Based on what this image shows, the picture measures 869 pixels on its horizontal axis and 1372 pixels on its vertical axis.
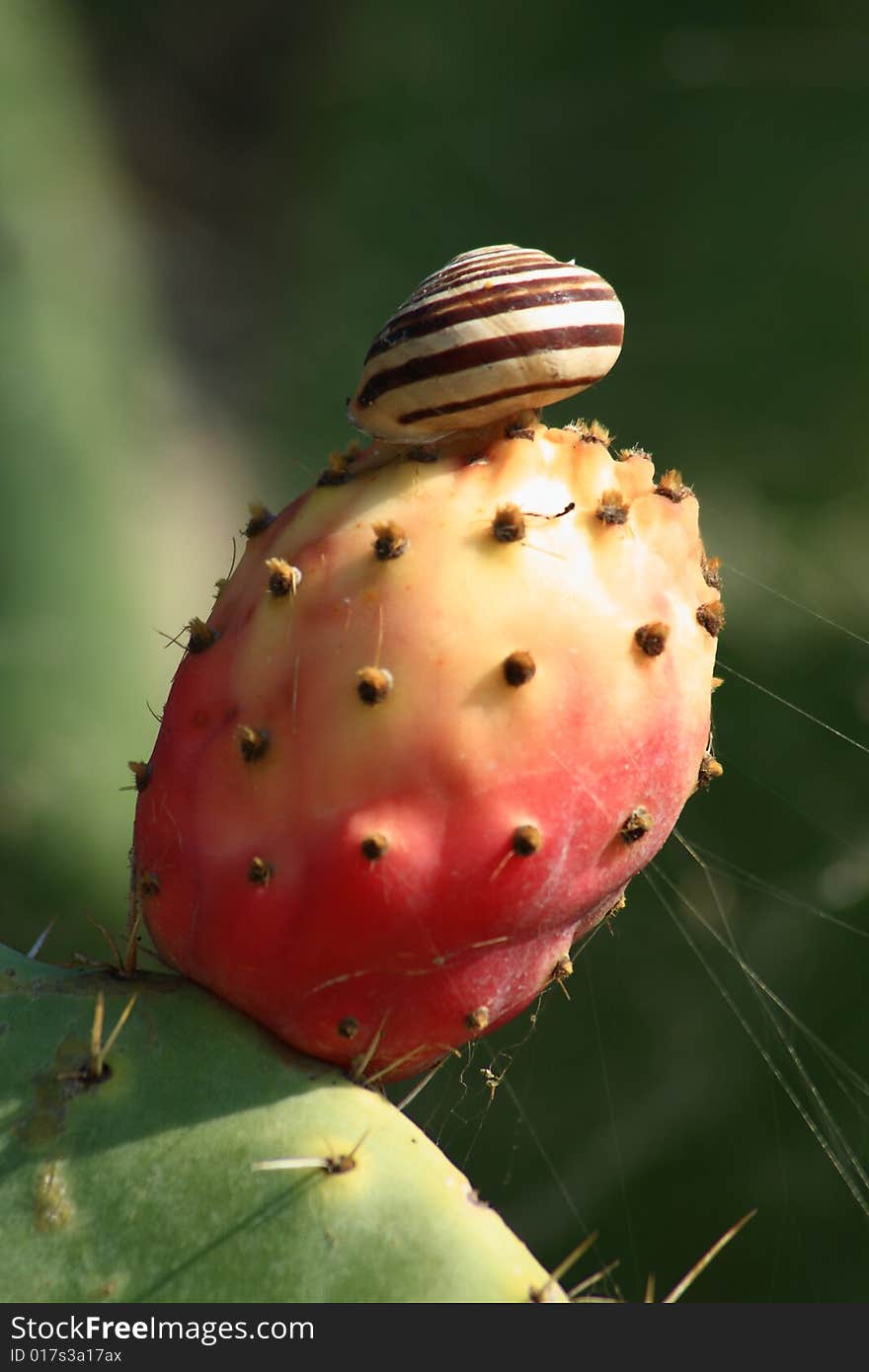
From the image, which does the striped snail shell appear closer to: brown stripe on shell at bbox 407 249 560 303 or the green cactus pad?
brown stripe on shell at bbox 407 249 560 303

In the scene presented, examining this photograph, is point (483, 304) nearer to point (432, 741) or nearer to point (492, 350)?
point (492, 350)

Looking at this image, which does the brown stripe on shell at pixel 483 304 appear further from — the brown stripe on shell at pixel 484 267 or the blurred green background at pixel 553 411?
the blurred green background at pixel 553 411

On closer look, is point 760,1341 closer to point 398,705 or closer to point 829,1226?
point 398,705

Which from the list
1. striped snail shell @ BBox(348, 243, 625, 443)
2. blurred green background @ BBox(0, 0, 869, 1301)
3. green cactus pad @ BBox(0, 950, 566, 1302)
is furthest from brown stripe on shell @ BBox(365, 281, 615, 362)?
blurred green background @ BBox(0, 0, 869, 1301)

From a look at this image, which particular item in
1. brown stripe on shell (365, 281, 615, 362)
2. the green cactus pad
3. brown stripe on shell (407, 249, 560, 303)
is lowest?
the green cactus pad

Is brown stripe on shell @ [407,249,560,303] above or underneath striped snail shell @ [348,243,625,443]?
above

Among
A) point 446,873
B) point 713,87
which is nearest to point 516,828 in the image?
point 446,873
